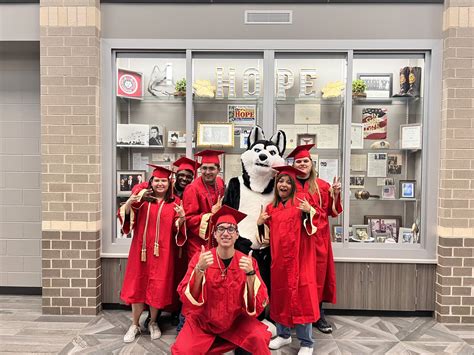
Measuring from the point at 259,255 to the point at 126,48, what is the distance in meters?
2.28

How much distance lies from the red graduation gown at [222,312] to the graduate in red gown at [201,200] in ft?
2.36

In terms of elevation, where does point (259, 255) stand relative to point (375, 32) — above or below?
below

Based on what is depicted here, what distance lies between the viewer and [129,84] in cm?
407

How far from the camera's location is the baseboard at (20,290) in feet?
14.3

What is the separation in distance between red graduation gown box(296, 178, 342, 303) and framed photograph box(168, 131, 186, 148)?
143 cm

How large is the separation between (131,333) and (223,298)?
1.24 meters

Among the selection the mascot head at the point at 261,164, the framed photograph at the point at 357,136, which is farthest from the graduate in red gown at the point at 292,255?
the framed photograph at the point at 357,136

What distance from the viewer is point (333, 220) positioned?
4.04m

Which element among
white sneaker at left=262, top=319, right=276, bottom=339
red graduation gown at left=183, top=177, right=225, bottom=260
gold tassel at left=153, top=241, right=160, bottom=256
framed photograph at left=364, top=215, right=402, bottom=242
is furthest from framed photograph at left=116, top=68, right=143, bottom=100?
framed photograph at left=364, top=215, right=402, bottom=242

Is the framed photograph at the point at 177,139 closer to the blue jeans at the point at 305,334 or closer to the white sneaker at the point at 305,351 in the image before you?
the blue jeans at the point at 305,334

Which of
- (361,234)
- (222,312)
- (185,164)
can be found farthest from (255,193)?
(361,234)

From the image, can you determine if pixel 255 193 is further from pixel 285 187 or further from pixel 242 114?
pixel 242 114

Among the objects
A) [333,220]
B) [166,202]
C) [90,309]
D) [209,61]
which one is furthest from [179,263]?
[209,61]

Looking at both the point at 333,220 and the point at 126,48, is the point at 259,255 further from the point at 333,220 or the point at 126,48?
the point at 126,48
